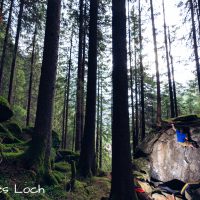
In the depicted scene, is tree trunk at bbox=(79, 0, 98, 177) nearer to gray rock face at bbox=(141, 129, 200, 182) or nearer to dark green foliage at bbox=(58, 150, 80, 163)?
dark green foliage at bbox=(58, 150, 80, 163)

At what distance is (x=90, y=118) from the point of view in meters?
9.96

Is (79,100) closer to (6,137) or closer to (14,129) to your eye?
(14,129)

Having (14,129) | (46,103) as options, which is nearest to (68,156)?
(14,129)

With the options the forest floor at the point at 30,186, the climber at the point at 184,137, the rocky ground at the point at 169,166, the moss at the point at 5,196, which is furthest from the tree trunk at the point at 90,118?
the moss at the point at 5,196

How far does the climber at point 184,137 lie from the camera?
9946 mm

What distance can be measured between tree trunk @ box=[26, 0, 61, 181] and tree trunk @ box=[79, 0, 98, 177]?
9.19ft

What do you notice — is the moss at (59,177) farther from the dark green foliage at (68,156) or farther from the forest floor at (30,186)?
the dark green foliage at (68,156)

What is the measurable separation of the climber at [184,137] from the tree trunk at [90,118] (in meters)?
4.34

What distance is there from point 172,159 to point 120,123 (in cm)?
523

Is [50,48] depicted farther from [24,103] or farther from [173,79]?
[24,103]

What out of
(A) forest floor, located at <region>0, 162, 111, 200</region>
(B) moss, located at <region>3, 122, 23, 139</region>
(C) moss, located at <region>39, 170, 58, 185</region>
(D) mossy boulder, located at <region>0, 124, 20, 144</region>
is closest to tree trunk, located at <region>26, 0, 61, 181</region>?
(C) moss, located at <region>39, 170, 58, 185</region>

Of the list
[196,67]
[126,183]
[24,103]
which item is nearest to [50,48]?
[126,183]

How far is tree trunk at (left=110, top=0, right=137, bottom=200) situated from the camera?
598 cm

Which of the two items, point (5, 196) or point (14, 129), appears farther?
point (14, 129)
